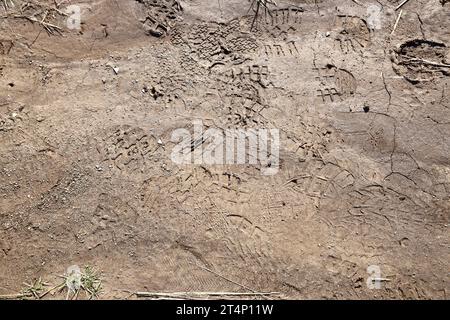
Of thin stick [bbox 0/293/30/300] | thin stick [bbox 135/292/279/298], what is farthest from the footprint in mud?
thin stick [bbox 0/293/30/300]

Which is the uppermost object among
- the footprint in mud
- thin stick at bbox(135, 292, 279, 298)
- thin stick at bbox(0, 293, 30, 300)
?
the footprint in mud

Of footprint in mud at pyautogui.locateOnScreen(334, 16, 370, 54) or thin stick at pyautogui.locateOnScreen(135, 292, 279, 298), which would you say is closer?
thin stick at pyautogui.locateOnScreen(135, 292, 279, 298)

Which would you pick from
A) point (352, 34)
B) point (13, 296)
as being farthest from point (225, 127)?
point (13, 296)

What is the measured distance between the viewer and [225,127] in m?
6.09

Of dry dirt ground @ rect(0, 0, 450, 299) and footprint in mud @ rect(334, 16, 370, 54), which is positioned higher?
footprint in mud @ rect(334, 16, 370, 54)

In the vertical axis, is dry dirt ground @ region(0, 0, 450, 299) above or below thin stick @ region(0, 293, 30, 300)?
above

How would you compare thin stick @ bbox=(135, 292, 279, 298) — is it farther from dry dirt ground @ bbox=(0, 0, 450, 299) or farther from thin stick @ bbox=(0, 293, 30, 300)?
thin stick @ bbox=(0, 293, 30, 300)

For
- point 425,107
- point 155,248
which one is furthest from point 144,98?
point 425,107

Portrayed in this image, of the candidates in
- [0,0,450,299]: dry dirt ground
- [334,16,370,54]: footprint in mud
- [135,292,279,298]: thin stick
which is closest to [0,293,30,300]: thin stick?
[0,0,450,299]: dry dirt ground

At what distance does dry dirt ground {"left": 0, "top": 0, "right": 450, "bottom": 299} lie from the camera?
5926mm

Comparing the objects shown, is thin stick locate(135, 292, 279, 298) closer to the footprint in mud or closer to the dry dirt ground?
the dry dirt ground

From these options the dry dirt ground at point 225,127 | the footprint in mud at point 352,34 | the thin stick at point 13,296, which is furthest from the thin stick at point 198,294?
the footprint in mud at point 352,34

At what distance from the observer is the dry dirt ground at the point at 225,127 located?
5926 millimetres
